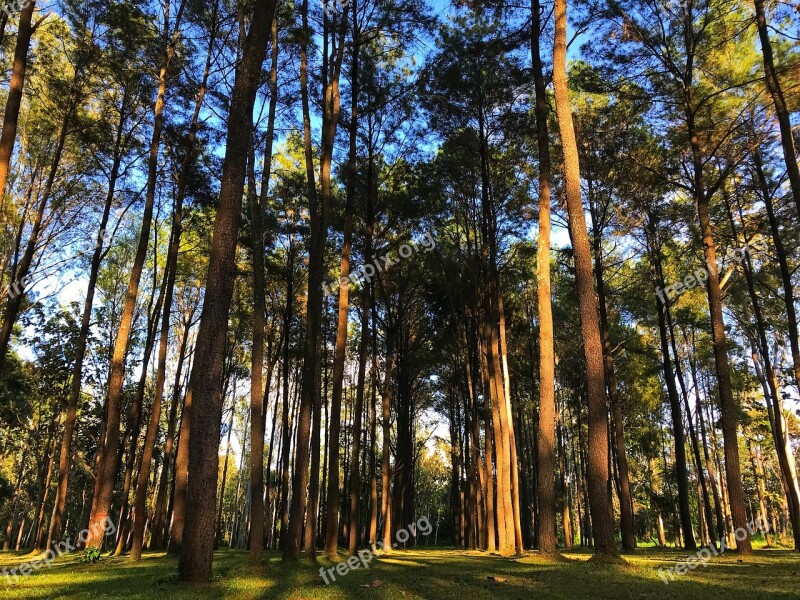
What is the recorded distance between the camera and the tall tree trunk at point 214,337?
620 cm

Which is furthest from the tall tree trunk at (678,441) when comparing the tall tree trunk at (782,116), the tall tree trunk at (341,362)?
the tall tree trunk at (341,362)

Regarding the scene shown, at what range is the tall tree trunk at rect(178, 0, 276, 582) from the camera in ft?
20.3

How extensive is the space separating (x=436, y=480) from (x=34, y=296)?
4750 centimetres

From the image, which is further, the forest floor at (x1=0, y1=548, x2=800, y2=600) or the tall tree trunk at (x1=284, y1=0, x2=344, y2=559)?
the tall tree trunk at (x1=284, y1=0, x2=344, y2=559)

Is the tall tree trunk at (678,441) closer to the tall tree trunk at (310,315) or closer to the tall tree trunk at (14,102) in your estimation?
the tall tree trunk at (310,315)

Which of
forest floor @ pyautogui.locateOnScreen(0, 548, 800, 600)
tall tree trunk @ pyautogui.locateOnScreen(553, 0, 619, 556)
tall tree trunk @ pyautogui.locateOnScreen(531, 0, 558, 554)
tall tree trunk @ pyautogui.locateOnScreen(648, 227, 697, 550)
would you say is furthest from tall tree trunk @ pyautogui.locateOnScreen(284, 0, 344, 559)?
tall tree trunk @ pyautogui.locateOnScreen(648, 227, 697, 550)

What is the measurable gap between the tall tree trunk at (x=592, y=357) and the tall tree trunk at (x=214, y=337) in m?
6.04

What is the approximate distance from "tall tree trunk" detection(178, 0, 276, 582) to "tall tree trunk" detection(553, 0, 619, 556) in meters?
6.04

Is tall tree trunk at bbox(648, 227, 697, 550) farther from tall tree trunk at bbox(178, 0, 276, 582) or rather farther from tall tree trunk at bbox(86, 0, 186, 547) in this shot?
tall tree trunk at bbox(86, 0, 186, 547)

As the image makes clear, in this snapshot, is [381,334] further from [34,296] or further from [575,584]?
[575,584]

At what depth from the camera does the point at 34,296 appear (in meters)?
22.3

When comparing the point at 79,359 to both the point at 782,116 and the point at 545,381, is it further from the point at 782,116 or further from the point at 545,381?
the point at 782,116

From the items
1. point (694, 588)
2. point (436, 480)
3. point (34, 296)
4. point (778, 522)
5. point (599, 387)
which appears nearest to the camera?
point (694, 588)

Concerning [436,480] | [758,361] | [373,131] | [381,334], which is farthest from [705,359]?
[436,480]
